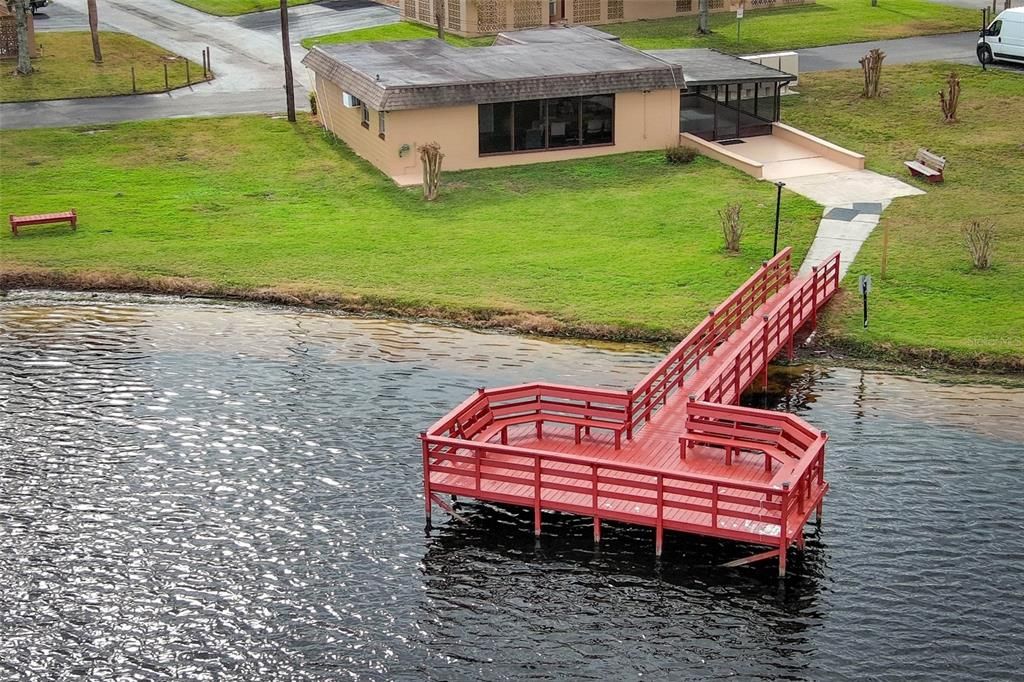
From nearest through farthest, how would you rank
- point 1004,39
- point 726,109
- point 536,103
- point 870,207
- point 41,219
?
1. point 41,219
2. point 870,207
3. point 536,103
4. point 726,109
5. point 1004,39

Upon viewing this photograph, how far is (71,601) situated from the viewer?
28.5 m

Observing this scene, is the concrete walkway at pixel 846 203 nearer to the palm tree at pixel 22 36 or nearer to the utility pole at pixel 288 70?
the utility pole at pixel 288 70

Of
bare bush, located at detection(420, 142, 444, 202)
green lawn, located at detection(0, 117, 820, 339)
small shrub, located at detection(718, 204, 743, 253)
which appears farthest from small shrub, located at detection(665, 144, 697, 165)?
small shrub, located at detection(718, 204, 743, 253)

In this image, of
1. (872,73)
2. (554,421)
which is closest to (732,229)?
(554,421)

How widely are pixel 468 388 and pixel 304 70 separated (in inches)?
1683

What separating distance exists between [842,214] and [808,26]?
1328 inches

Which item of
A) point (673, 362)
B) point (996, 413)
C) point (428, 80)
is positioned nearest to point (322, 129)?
point (428, 80)

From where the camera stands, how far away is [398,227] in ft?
170

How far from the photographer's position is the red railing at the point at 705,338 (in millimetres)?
34412

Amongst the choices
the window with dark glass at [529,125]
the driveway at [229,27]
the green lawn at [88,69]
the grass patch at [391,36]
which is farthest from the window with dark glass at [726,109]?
the green lawn at [88,69]

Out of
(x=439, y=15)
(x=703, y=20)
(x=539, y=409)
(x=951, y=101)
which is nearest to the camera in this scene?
(x=539, y=409)

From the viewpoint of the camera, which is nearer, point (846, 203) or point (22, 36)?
point (846, 203)

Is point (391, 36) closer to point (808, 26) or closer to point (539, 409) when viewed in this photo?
point (808, 26)

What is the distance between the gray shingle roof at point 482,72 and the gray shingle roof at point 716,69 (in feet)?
5.94
